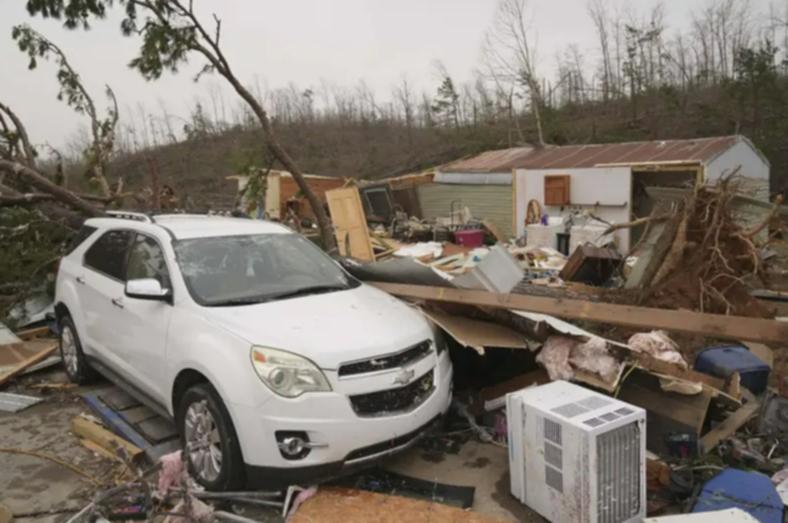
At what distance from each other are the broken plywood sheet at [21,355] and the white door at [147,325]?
241cm

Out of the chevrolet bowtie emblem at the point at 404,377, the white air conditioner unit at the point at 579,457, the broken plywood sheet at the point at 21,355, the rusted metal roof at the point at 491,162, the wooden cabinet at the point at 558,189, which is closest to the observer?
the white air conditioner unit at the point at 579,457


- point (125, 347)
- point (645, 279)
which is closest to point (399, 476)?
point (125, 347)

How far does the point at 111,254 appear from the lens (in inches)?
197

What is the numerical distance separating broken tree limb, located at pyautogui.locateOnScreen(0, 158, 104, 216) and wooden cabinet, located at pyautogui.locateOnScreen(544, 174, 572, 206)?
12.2m

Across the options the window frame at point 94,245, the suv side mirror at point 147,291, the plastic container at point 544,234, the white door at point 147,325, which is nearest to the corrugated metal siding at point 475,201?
the plastic container at point 544,234

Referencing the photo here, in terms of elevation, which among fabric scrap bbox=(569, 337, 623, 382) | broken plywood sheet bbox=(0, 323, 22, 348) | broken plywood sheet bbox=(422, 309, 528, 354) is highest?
broken plywood sheet bbox=(422, 309, 528, 354)

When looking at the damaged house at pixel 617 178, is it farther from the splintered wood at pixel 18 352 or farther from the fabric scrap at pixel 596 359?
the splintered wood at pixel 18 352

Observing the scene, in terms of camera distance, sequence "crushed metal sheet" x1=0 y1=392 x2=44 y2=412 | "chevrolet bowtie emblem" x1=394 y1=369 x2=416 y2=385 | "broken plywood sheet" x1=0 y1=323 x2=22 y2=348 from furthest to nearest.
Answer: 1. "broken plywood sheet" x1=0 y1=323 x2=22 y2=348
2. "crushed metal sheet" x1=0 y1=392 x2=44 y2=412
3. "chevrolet bowtie emblem" x1=394 y1=369 x2=416 y2=385

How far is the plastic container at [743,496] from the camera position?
10.1ft

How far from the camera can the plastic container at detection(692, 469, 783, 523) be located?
3.08 metres

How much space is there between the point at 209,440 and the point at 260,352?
74 cm

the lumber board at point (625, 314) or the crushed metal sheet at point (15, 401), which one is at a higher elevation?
the lumber board at point (625, 314)

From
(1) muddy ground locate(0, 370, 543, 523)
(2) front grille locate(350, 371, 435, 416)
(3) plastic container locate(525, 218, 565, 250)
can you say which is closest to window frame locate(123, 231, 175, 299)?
(1) muddy ground locate(0, 370, 543, 523)

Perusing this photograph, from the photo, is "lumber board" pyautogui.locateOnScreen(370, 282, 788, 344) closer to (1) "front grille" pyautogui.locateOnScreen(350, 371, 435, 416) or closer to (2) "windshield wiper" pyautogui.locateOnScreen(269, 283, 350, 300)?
(2) "windshield wiper" pyautogui.locateOnScreen(269, 283, 350, 300)
